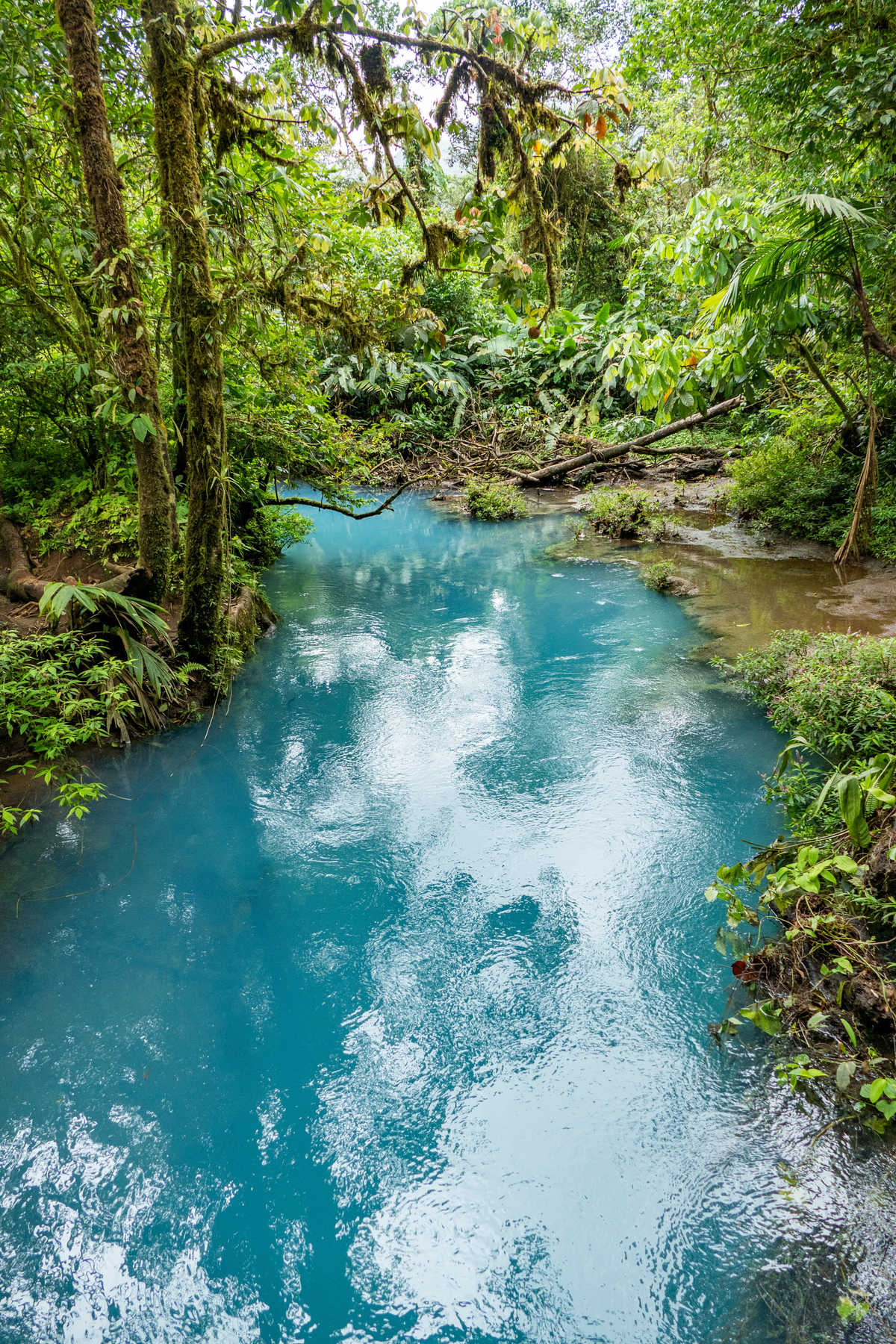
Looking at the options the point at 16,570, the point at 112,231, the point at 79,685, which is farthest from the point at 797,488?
the point at 16,570

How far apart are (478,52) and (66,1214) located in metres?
5.32

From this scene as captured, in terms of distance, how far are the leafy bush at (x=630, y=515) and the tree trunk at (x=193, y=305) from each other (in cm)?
792

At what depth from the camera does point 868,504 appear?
7965mm

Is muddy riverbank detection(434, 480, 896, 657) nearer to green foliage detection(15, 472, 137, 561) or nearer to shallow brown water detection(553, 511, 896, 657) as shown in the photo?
shallow brown water detection(553, 511, 896, 657)

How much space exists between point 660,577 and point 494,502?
5432mm

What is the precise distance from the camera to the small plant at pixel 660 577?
30.0 feet

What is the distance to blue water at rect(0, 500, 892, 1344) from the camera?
238 centimetres

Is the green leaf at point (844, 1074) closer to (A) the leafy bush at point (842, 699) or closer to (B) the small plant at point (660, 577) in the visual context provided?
(A) the leafy bush at point (842, 699)

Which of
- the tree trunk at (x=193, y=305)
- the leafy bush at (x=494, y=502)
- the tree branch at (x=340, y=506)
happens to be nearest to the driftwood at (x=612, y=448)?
the leafy bush at (x=494, y=502)

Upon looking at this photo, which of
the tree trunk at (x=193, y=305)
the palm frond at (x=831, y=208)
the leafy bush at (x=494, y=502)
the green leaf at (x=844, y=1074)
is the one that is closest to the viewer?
the green leaf at (x=844, y=1074)

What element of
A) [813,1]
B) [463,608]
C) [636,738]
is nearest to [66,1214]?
[636,738]

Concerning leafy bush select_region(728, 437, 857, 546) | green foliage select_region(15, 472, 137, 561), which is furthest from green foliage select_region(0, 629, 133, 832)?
leafy bush select_region(728, 437, 857, 546)

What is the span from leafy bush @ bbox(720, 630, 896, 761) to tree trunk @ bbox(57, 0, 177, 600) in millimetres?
4919

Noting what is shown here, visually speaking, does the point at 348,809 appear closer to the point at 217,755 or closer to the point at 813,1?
the point at 217,755
